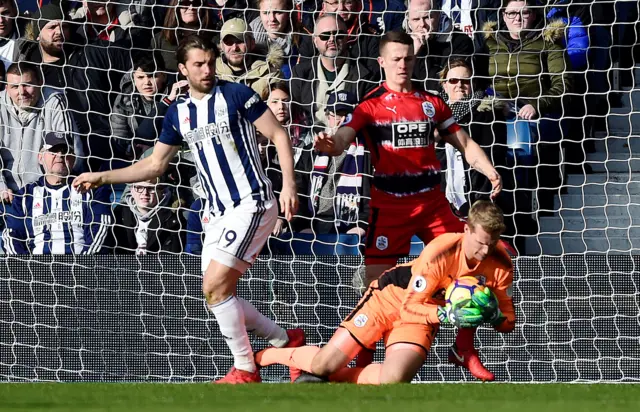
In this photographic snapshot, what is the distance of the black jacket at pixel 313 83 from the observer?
Answer: 8.04 m

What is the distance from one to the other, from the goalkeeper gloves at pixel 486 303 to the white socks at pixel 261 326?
1375 mm

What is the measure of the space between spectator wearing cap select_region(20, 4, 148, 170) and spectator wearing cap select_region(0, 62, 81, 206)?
13 cm

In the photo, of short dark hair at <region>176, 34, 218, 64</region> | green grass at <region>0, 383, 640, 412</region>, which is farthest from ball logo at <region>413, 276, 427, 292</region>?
short dark hair at <region>176, 34, 218, 64</region>

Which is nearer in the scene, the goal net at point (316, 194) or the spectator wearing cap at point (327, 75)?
the goal net at point (316, 194)

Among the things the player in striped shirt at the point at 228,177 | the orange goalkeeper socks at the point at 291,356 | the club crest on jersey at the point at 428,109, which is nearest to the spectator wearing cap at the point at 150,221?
the player in striped shirt at the point at 228,177

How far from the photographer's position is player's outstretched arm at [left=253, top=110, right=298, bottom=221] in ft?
18.3

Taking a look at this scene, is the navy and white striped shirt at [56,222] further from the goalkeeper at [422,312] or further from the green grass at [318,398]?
the green grass at [318,398]

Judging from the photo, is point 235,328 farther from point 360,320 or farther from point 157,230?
point 157,230

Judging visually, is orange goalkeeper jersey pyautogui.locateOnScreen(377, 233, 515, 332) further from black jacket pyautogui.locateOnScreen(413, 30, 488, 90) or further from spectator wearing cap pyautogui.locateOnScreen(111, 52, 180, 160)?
spectator wearing cap pyautogui.locateOnScreen(111, 52, 180, 160)

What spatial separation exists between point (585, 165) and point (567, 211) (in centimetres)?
40

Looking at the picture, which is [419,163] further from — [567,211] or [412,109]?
[567,211]

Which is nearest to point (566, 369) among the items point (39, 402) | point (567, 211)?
point (567, 211)

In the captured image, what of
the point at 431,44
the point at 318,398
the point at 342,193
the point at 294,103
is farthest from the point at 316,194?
the point at 318,398

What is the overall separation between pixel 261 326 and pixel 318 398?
71.0 inches
